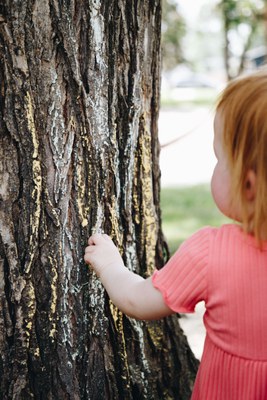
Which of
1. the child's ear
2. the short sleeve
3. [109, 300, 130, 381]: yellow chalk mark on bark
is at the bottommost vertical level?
[109, 300, 130, 381]: yellow chalk mark on bark

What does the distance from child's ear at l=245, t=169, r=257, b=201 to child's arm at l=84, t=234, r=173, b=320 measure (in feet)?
1.14

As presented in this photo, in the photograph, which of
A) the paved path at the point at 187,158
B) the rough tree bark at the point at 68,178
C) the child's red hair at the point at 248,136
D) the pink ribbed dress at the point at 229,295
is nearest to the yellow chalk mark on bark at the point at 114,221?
the rough tree bark at the point at 68,178

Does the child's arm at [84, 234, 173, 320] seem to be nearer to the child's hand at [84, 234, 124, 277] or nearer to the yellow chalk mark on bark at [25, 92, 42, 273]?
the child's hand at [84, 234, 124, 277]

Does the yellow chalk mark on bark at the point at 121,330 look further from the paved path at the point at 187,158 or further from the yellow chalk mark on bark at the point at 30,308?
the paved path at the point at 187,158

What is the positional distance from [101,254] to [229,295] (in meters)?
0.48

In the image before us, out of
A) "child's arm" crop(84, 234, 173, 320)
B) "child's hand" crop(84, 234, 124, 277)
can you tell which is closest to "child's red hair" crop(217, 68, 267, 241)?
"child's arm" crop(84, 234, 173, 320)

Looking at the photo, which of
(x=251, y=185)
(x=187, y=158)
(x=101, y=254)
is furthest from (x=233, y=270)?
(x=187, y=158)

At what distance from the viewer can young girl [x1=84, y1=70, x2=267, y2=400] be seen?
5.36ft

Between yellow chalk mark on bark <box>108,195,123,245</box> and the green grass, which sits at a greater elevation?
yellow chalk mark on bark <box>108,195,123,245</box>

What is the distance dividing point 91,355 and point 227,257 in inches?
27.2

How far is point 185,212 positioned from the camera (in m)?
6.92

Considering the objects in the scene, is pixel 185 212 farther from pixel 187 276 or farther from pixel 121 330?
pixel 187 276

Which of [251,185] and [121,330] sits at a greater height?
[251,185]

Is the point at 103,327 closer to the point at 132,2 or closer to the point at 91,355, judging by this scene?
the point at 91,355
